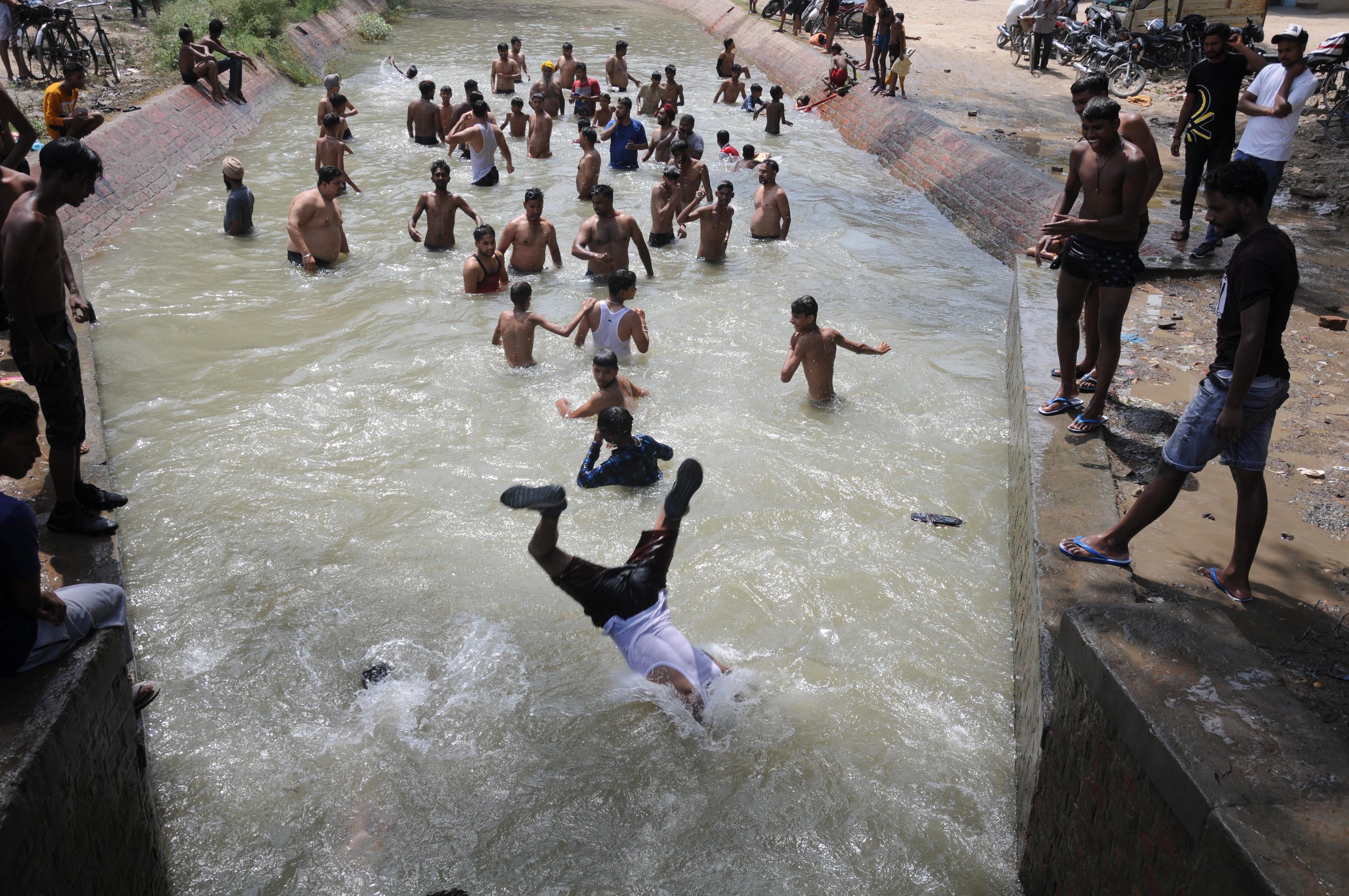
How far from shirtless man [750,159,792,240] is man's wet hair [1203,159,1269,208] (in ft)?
25.7

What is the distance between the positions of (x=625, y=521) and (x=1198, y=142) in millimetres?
5965

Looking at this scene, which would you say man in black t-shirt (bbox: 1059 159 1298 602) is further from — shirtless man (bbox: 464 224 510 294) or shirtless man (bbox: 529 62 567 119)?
shirtless man (bbox: 529 62 567 119)

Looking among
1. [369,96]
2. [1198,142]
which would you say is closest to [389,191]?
[369,96]

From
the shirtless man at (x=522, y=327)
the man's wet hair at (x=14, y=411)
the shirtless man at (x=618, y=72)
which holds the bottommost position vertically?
the shirtless man at (x=522, y=327)

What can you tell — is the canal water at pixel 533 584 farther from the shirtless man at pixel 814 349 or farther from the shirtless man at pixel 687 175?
the shirtless man at pixel 687 175

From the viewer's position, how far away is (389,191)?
13727mm

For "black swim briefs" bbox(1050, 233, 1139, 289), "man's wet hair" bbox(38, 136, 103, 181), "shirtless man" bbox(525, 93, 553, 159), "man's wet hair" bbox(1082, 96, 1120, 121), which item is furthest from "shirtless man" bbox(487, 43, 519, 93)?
"man's wet hair" bbox(38, 136, 103, 181)

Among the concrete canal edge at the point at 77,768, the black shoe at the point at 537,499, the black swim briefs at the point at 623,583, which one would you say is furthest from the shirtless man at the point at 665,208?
the black shoe at the point at 537,499

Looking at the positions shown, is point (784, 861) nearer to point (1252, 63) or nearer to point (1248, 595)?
point (1248, 595)

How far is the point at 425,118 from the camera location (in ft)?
51.7

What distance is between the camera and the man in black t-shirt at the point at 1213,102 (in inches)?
312

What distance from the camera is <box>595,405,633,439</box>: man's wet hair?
620 cm

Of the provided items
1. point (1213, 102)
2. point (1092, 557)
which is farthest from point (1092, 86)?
point (1092, 557)

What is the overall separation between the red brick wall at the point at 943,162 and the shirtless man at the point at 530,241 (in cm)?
545
